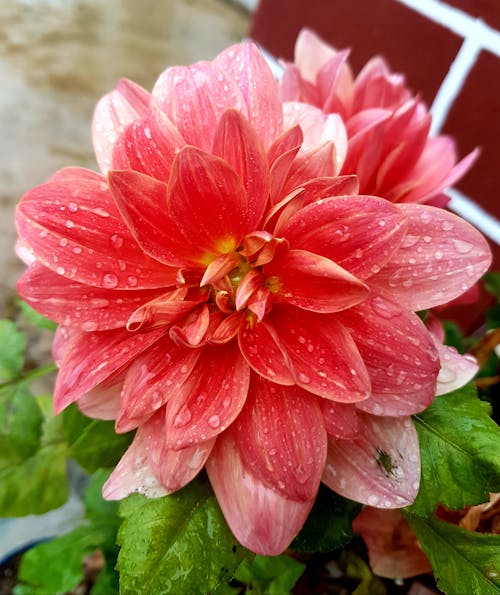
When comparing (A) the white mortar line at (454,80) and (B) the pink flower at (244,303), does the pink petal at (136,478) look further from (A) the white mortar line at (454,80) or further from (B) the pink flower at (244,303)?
(A) the white mortar line at (454,80)

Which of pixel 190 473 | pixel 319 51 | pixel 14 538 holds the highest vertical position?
pixel 319 51

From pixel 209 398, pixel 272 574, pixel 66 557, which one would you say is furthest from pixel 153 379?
pixel 66 557

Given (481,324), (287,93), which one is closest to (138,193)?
(287,93)

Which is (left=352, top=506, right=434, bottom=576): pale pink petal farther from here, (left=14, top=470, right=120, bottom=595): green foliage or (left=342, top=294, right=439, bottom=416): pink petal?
(left=14, top=470, right=120, bottom=595): green foliage

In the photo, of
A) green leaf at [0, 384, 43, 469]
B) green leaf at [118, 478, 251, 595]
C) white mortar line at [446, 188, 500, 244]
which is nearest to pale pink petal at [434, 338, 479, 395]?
green leaf at [118, 478, 251, 595]

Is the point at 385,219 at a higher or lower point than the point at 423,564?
higher

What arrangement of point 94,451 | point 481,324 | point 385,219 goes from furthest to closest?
point 481,324
point 94,451
point 385,219

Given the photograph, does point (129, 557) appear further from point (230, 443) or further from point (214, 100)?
point (214, 100)
